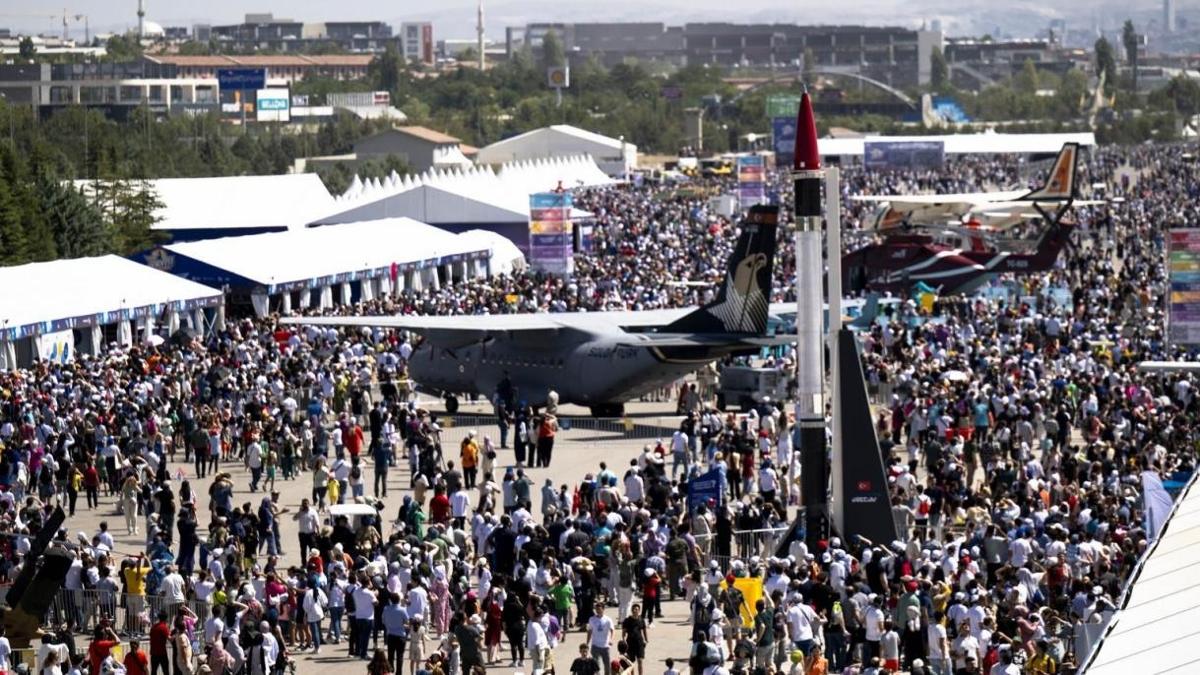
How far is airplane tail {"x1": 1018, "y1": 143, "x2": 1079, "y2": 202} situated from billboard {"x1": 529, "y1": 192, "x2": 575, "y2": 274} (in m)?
19.0

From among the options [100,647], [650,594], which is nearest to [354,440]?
[650,594]

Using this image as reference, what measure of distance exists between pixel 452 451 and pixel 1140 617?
23.9m

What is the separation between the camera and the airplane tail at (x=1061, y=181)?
228 ft

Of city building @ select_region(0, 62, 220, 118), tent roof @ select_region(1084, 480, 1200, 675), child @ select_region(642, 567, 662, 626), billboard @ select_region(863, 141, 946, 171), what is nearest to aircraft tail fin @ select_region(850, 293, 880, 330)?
child @ select_region(642, 567, 662, 626)

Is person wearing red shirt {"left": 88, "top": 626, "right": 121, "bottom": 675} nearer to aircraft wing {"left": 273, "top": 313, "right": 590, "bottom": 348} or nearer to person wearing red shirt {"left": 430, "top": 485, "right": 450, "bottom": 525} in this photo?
person wearing red shirt {"left": 430, "top": 485, "right": 450, "bottom": 525}

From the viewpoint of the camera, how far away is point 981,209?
76.2 meters

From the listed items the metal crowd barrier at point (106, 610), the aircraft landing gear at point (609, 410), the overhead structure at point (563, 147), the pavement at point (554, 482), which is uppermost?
the overhead structure at point (563, 147)

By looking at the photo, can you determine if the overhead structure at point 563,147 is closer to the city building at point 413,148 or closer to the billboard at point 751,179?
the city building at point 413,148

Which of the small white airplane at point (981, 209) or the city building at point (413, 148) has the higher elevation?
the city building at point (413, 148)

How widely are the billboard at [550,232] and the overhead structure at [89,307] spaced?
1049 cm

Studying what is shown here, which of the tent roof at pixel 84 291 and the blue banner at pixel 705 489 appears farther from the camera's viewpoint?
the tent roof at pixel 84 291

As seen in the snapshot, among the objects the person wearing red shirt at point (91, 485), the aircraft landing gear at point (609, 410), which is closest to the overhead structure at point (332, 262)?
the aircraft landing gear at point (609, 410)

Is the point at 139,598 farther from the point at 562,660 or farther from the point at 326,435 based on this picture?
the point at 326,435

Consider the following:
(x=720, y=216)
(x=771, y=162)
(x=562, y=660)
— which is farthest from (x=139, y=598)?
(x=771, y=162)
